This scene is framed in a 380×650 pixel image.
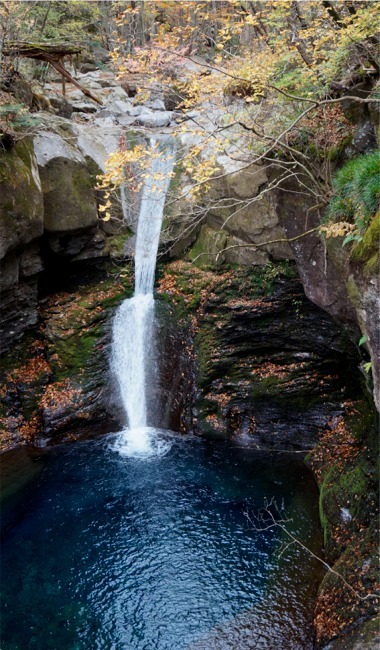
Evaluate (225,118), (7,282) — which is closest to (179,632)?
(7,282)

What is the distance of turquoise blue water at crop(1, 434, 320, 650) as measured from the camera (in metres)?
6.02

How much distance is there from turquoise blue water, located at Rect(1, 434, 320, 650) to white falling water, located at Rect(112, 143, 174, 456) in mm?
1246

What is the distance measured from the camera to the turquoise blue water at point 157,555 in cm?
602

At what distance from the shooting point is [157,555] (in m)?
7.29

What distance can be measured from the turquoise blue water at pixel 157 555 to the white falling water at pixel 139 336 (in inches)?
49.1

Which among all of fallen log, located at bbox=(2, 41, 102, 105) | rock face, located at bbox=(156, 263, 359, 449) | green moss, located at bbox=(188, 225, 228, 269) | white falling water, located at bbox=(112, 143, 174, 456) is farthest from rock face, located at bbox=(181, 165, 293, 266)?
fallen log, located at bbox=(2, 41, 102, 105)

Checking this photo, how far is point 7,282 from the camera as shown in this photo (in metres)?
10.0

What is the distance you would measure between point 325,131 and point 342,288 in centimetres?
289

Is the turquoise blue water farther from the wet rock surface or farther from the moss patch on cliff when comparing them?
the wet rock surface

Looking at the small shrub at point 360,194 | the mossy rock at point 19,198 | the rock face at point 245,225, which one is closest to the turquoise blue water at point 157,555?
the rock face at point 245,225

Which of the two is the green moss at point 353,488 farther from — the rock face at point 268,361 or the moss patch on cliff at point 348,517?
the rock face at point 268,361

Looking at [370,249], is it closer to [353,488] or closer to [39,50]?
[353,488]

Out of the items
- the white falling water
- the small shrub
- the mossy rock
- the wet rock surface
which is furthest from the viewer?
the white falling water

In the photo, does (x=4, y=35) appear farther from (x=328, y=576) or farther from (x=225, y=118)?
(x=328, y=576)
